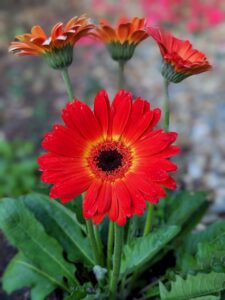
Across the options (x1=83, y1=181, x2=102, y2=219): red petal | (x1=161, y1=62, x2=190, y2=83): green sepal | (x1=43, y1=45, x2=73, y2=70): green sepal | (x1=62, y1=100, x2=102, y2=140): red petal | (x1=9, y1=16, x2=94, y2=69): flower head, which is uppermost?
(x1=9, y1=16, x2=94, y2=69): flower head

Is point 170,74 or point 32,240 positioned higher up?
point 170,74

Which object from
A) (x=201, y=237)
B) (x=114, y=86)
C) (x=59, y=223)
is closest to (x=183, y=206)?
(x=201, y=237)

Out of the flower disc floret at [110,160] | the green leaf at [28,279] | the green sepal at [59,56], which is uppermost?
the green sepal at [59,56]

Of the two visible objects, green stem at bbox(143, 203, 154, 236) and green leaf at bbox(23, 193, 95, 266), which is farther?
green leaf at bbox(23, 193, 95, 266)

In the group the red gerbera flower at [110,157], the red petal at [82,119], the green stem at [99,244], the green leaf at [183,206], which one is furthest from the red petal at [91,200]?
the green leaf at [183,206]

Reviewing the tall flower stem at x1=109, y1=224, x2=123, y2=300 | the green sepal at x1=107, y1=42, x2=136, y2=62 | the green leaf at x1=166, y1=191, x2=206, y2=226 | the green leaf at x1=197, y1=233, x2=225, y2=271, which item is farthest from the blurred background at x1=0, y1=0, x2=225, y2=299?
the green sepal at x1=107, y1=42, x2=136, y2=62

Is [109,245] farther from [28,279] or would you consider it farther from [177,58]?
[177,58]

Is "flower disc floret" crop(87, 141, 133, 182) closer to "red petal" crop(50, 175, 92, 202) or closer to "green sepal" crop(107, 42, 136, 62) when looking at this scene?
"red petal" crop(50, 175, 92, 202)

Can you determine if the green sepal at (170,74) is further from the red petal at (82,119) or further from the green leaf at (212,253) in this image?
the green leaf at (212,253)
